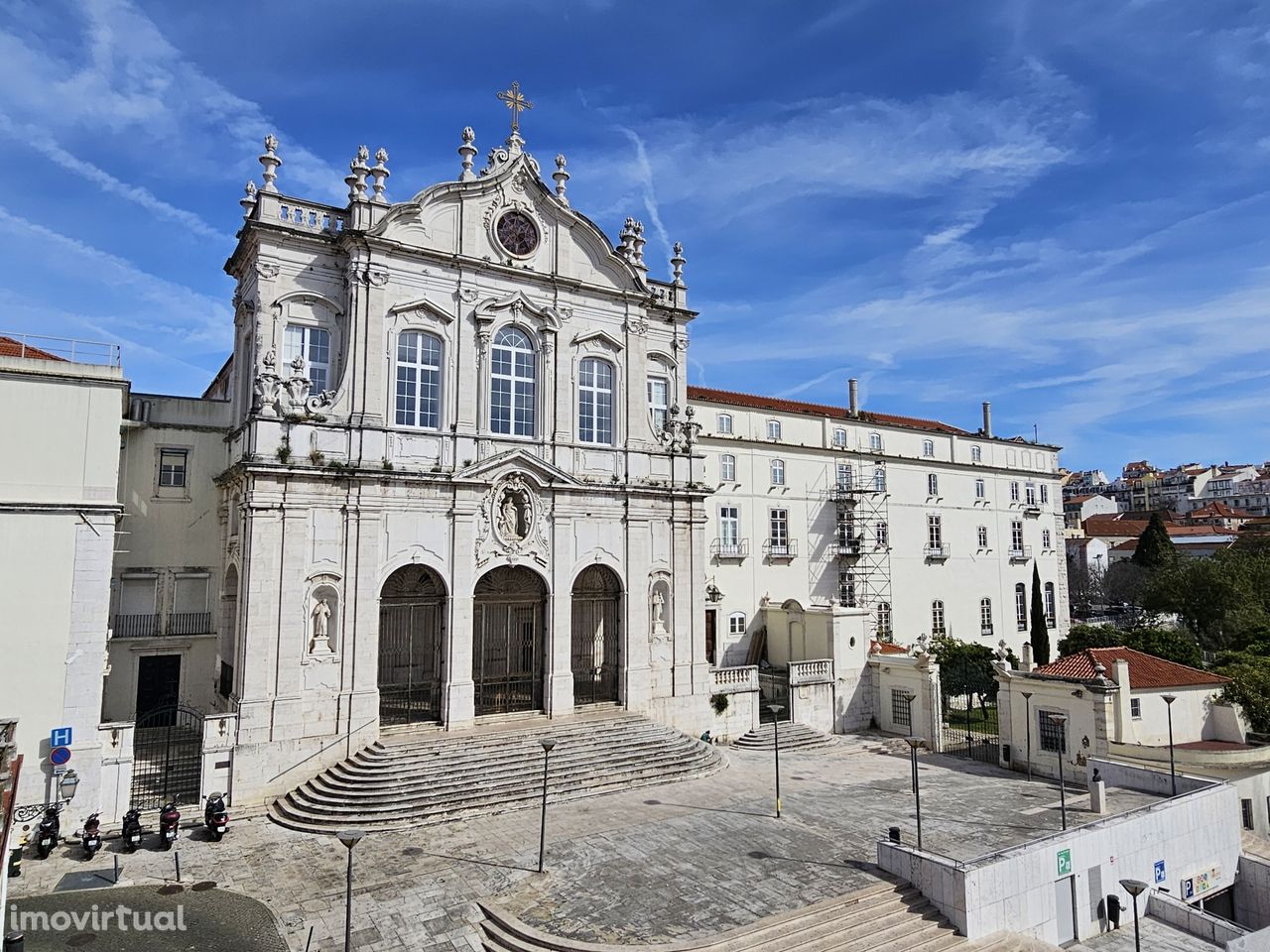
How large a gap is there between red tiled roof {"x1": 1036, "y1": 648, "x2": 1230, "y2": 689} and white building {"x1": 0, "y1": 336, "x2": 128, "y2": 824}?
2639cm

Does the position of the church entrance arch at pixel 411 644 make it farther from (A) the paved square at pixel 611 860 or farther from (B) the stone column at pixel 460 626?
(A) the paved square at pixel 611 860

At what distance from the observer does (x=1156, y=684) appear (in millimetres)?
24156

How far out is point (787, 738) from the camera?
26.9 meters

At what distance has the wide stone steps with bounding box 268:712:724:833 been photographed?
59.7 feet

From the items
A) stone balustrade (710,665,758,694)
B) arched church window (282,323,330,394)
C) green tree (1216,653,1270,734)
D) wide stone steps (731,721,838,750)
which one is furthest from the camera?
stone balustrade (710,665,758,694)

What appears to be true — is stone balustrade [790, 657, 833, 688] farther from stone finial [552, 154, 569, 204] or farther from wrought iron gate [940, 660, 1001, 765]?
stone finial [552, 154, 569, 204]

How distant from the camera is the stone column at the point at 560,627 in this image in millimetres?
23484

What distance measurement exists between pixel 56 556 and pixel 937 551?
37.2 meters

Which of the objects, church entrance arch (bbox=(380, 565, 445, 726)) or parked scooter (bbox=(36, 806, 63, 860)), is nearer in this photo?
parked scooter (bbox=(36, 806, 63, 860))

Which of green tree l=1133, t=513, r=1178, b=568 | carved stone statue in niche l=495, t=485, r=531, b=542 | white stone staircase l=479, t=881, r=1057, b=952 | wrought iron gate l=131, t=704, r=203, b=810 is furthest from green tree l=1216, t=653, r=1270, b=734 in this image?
green tree l=1133, t=513, r=1178, b=568

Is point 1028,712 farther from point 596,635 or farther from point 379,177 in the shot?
point 379,177

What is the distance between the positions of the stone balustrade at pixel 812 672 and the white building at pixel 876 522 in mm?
3547

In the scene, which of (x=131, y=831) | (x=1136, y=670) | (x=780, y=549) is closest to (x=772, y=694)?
(x=780, y=549)

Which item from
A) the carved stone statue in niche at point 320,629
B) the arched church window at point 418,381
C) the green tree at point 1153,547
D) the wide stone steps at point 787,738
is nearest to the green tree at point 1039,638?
the wide stone steps at point 787,738
